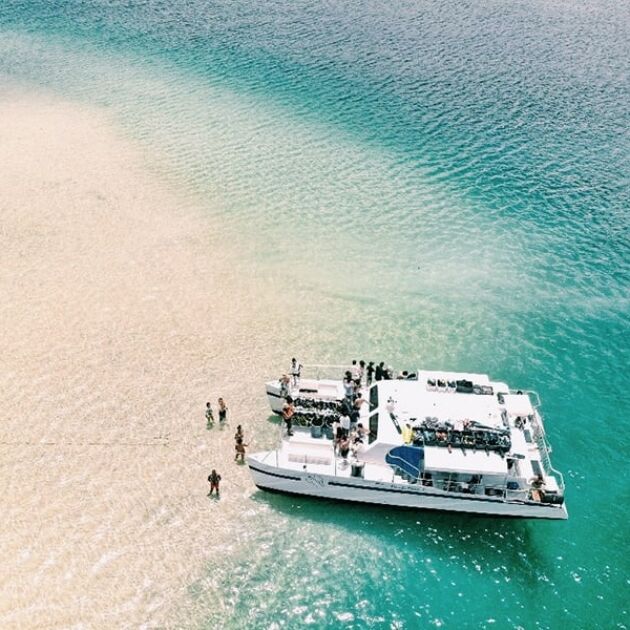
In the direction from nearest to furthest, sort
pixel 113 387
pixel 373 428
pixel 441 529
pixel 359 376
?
pixel 441 529 < pixel 373 428 < pixel 359 376 < pixel 113 387

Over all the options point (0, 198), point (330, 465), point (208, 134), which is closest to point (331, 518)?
point (330, 465)

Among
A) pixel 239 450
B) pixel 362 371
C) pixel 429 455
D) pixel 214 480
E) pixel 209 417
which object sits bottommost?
pixel 214 480

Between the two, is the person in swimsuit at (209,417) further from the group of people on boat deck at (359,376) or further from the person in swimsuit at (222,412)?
the group of people on boat deck at (359,376)

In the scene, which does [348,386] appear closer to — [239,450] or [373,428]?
[373,428]

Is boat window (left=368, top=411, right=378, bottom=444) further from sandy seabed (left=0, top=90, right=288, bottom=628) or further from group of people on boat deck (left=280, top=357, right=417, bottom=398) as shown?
sandy seabed (left=0, top=90, right=288, bottom=628)

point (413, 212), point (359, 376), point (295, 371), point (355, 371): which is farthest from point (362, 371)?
point (413, 212)

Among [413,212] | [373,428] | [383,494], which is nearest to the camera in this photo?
[383,494]

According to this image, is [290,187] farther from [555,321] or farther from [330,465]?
[330,465]
